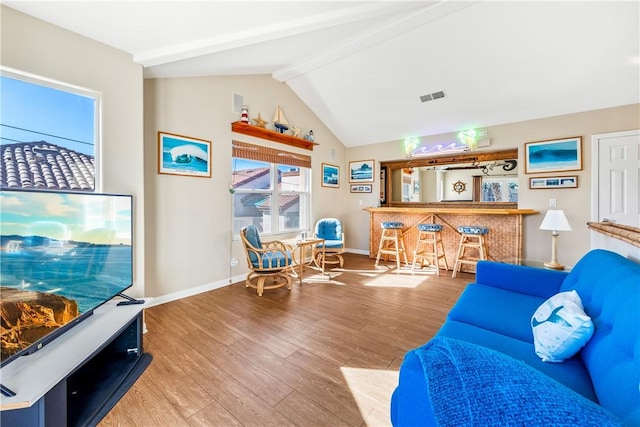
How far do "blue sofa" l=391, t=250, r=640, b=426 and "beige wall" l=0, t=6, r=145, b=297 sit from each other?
2556 mm

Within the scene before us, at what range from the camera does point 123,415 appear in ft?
4.80

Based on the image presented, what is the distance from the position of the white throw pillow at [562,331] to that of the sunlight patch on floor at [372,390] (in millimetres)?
853

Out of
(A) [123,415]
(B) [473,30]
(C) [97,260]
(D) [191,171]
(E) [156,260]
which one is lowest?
(A) [123,415]

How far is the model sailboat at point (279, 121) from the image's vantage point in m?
4.32

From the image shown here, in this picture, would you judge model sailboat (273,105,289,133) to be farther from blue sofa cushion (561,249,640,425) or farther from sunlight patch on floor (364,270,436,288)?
blue sofa cushion (561,249,640,425)

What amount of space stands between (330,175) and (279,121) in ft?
5.58

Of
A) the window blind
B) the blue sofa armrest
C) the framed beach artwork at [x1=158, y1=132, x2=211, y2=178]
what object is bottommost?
the blue sofa armrest

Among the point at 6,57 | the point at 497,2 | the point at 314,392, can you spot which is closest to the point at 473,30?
the point at 497,2

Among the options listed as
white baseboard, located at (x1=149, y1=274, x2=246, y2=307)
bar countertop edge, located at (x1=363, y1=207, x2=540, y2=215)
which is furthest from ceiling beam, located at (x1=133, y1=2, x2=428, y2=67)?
bar countertop edge, located at (x1=363, y1=207, x2=540, y2=215)

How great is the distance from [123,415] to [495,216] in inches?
194

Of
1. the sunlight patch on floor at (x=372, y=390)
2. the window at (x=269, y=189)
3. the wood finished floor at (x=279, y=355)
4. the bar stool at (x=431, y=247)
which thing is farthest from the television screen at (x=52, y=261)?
the bar stool at (x=431, y=247)

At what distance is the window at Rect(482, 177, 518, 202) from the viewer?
4.55 metres

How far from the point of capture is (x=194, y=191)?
3.36 meters

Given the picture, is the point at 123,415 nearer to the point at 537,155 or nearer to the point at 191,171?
the point at 191,171
